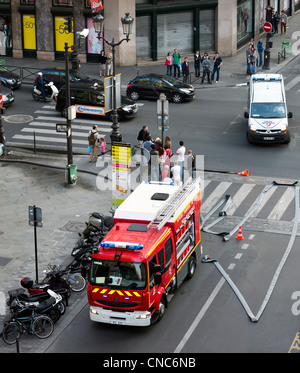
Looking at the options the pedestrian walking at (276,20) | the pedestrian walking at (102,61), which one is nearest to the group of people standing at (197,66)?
the pedestrian walking at (102,61)

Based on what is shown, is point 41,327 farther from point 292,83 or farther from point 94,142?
point 292,83

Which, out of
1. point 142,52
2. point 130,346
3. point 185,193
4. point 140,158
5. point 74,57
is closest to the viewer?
point 130,346

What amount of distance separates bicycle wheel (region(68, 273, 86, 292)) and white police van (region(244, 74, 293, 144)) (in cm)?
1505

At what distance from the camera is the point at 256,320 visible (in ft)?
70.7

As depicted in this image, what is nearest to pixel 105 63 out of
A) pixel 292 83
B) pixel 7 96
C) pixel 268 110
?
pixel 7 96

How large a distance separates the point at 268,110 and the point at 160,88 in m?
7.85

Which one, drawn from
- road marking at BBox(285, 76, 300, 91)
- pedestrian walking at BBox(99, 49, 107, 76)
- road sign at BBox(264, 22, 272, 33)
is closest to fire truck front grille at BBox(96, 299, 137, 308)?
road marking at BBox(285, 76, 300, 91)

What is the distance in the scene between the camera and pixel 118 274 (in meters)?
20.9

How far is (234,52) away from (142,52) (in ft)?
23.0

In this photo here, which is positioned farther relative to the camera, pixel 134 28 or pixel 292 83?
pixel 134 28

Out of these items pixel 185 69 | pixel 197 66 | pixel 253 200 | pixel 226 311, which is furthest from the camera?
pixel 197 66

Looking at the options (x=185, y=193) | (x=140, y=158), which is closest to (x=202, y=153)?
(x=140, y=158)

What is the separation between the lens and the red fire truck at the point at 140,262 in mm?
20766

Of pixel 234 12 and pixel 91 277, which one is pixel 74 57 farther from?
pixel 91 277
